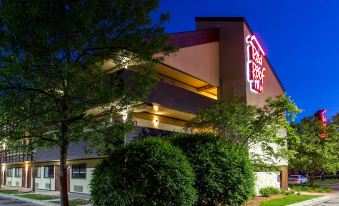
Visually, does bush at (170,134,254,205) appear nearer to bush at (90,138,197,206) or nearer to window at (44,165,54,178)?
bush at (90,138,197,206)

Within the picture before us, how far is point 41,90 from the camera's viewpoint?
11336 mm

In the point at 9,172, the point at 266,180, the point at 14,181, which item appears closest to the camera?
the point at 266,180

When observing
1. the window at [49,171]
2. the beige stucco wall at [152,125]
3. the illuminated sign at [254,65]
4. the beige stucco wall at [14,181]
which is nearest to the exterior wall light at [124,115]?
the beige stucco wall at [152,125]

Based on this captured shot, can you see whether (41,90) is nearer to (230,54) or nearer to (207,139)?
(207,139)

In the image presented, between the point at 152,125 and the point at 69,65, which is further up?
the point at 69,65

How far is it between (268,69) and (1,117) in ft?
90.4

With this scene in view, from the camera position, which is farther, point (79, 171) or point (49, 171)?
point (49, 171)

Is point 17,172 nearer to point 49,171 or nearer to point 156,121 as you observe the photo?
point 49,171

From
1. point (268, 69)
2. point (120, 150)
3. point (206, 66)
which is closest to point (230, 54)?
point (206, 66)

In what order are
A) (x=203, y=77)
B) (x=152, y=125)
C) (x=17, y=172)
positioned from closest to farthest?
(x=152, y=125), (x=203, y=77), (x=17, y=172)

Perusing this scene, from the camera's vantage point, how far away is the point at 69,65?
10.7 m

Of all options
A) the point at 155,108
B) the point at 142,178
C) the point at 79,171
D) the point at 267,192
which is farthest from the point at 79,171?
the point at 142,178

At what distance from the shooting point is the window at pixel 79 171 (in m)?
29.1

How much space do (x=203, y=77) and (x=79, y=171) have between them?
40.0ft
